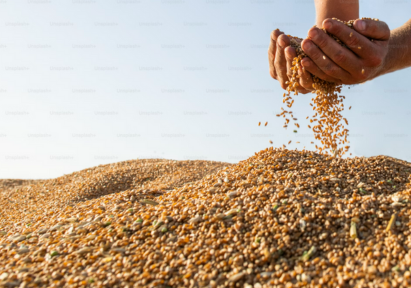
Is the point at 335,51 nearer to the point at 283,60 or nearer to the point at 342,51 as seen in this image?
the point at 342,51

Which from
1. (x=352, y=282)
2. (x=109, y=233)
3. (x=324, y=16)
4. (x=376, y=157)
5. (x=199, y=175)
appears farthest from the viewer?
(x=199, y=175)

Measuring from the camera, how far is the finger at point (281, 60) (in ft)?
11.5

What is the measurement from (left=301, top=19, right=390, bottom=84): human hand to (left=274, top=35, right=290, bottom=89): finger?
0.33m

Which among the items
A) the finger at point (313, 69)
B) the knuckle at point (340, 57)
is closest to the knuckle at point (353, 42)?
the knuckle at point (340, 57)

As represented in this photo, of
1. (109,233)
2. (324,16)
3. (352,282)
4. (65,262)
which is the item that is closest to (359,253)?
(352,282)

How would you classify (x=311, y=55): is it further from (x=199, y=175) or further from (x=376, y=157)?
(x=199, y=175)

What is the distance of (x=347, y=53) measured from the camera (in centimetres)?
325

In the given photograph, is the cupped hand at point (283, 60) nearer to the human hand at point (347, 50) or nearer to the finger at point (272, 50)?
the finger at point (272, 50)

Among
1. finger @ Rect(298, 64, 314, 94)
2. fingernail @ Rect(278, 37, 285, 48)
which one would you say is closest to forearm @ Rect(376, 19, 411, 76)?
finger @ Rect(298, 64, 314, 94)

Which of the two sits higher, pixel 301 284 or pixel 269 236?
pixel 269 236

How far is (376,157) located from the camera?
12.0 feet

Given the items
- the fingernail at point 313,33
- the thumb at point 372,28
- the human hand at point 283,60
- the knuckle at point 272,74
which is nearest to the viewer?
the fingernail at point 313,33

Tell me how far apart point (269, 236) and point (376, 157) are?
2.25m

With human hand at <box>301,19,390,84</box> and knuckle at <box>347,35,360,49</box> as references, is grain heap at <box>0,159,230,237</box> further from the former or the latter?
knuckle at <box>347,35,360,49</box>
